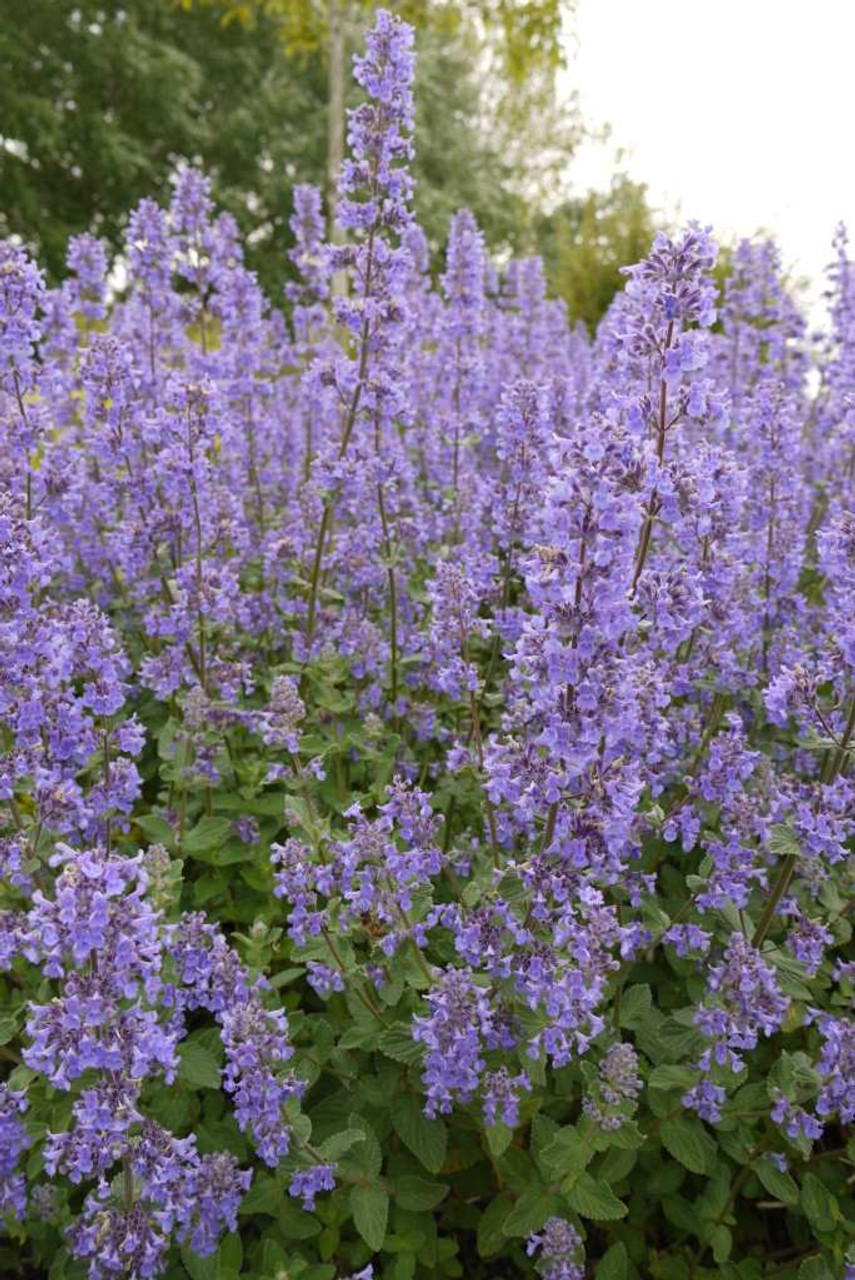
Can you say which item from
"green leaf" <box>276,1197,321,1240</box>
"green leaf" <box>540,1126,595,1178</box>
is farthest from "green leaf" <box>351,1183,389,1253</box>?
"green leaf" <box>540,1126,595,1178</box>

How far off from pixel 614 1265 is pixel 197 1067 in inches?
55.1

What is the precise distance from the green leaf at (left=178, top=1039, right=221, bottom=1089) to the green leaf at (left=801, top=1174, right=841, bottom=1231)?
73.8 inches

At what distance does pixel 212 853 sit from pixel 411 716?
1032mm

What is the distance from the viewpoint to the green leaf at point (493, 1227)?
3.10 m

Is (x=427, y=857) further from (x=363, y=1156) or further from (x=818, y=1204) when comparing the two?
(x=818, y=1204)

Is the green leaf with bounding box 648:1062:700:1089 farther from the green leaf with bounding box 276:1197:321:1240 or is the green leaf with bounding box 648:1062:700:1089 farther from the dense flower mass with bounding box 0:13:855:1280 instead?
the green leaf with bounding box 276:1197:321:1240

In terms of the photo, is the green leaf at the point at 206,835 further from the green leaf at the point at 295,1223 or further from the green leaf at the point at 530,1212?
the green leaf at the point at 530,1212

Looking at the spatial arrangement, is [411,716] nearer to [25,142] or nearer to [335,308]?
[335,308]

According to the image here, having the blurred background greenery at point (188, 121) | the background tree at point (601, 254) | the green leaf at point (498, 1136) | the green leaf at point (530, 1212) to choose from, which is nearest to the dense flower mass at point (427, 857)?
the green leaf at point (530, 1212)

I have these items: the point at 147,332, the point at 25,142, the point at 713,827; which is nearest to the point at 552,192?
the point at 25,142

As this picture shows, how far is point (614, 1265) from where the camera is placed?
3.05 m

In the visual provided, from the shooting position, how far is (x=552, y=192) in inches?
1692

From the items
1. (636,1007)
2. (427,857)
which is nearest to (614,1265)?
(636,1007)

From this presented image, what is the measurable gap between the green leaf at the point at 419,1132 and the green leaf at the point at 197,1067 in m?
0.58
